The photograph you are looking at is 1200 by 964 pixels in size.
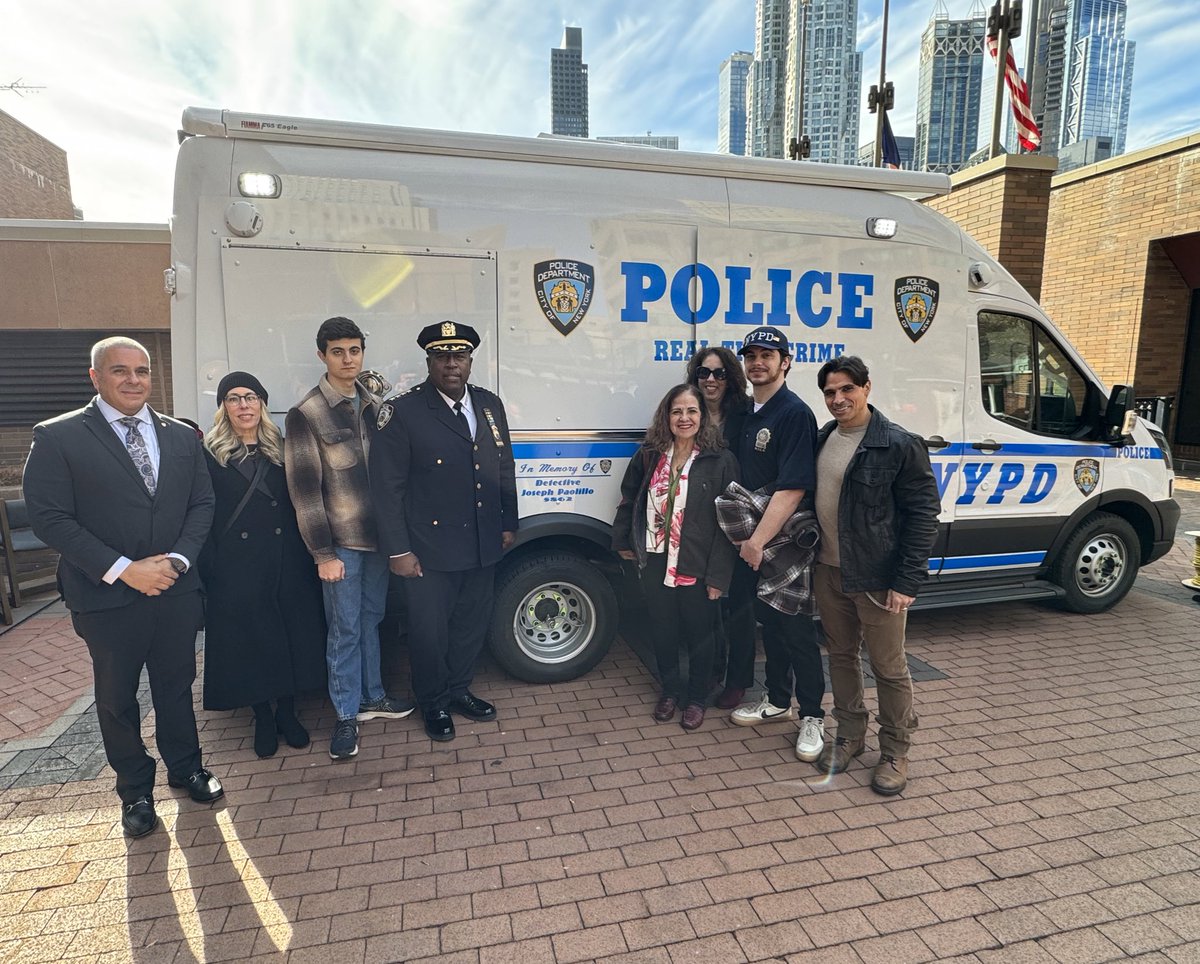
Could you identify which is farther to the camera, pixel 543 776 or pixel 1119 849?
pixel 543 776

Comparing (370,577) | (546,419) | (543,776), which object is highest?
(546,419)

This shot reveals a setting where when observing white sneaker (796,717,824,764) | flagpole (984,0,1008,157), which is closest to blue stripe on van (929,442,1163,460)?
white sneaker (796,717,824,764)

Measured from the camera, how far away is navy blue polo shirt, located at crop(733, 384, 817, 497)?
3.13 metres

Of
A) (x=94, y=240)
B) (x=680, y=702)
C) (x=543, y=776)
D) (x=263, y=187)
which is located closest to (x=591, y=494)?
(x=680, y=702)

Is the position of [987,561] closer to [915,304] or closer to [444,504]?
[915,304]

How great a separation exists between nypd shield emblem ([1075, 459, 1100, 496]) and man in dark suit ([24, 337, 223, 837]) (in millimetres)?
5387

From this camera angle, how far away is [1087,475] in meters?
4.96

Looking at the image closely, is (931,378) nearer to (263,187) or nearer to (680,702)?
(680,702)

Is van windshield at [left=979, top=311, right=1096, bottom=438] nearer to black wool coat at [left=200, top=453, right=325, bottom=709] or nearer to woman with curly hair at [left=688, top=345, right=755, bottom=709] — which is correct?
woman with curly hair at [left=688, top=345, right=755, bottom=709]

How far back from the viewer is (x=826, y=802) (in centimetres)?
298

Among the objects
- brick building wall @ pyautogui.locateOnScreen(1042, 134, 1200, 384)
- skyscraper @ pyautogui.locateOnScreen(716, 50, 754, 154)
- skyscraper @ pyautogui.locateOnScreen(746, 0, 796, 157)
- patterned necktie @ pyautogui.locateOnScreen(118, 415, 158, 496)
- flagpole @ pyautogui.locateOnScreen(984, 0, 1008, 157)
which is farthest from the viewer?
skyscraper @ pyautogui.locateOnScreen(716, 50, 754, 154)

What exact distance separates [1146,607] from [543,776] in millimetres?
5158

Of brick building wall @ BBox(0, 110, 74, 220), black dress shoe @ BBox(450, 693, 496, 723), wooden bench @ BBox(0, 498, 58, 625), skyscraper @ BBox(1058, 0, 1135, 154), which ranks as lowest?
black dress shoe @ BBox(450, 693, 496, 723)

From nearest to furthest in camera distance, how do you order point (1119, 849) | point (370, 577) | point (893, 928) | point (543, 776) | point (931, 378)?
point (893, 928) < point (1119, 849) < point (543, 776) < point (370, 577) < point (931, 378)
